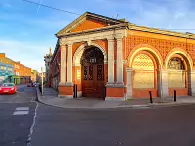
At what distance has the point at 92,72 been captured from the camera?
1614 centimetres

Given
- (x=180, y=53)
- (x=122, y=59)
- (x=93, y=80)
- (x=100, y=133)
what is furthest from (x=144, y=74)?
(x=100, y=133)

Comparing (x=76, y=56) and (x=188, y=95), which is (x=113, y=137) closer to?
(x=76, y=56)

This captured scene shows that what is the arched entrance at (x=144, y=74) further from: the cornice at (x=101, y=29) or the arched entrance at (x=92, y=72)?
the arched entrance at (x=92, y=72)

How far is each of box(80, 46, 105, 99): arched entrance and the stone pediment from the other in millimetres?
1943

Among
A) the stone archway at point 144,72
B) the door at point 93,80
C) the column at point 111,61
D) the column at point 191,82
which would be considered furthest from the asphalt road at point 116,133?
the column at point 191,82

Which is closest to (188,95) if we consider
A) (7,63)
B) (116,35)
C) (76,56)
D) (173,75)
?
(173,75)

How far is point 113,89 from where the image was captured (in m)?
13.8

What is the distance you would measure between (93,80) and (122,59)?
3.69 metres

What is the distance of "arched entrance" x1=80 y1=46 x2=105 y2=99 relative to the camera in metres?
15.7

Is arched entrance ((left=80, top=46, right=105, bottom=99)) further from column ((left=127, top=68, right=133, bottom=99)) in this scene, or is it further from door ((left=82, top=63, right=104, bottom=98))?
column ((left=127, top=68, right=133, bottom=99))

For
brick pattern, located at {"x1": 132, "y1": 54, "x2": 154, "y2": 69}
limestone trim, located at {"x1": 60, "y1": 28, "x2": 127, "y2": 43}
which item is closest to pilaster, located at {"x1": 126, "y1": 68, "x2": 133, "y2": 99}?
brick pattern, located at {"x1": 132, "y1": 54, "x2": 154, "y2": 69}

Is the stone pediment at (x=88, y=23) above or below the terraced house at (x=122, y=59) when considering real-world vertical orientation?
above

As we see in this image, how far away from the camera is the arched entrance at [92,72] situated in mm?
15664

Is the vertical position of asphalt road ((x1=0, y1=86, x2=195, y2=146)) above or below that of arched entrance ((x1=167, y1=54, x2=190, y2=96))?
below
